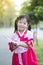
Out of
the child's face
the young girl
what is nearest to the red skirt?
the young girl

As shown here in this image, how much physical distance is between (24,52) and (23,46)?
82 millimetres

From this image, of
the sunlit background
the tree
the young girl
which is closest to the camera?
the young girl

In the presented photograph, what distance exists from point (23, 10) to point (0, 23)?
44.8 inches

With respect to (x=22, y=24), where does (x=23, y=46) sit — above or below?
below

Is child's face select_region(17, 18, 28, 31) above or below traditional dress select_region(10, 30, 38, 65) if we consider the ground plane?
above

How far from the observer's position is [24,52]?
327 cm

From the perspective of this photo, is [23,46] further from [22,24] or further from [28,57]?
[22,24]

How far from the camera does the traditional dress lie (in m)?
3.25

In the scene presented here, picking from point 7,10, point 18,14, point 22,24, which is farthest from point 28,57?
point 7,10

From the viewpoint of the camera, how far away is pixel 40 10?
28.3ft

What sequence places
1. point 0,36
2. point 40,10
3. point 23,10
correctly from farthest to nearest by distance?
point 0,36 < point 23,10 < point 40,10

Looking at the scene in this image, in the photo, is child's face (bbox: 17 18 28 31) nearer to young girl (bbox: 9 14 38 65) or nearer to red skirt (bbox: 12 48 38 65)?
young girl (bbox: 9 14 38 65)

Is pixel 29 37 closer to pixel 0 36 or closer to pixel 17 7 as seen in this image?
pixel 17 7

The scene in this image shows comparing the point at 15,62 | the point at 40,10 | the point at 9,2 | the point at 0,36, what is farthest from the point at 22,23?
the point at 0,36
